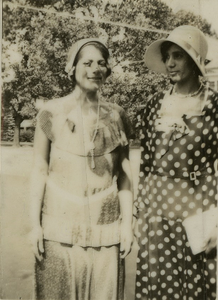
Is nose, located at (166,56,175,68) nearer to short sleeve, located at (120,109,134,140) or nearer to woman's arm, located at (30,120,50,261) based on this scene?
short sleeve, located at (120,109,134,140)

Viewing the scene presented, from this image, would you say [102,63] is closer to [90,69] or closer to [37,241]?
[90,69]

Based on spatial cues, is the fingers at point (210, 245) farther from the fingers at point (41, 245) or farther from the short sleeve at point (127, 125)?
the fingers at point (41, 245)

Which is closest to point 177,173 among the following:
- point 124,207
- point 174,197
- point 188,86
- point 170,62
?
point 174,197

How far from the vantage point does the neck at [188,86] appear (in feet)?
6.97

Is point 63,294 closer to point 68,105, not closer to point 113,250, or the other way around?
point 113,250

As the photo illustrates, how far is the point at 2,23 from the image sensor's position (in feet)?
6.97

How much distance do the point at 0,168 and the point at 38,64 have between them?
498 mm

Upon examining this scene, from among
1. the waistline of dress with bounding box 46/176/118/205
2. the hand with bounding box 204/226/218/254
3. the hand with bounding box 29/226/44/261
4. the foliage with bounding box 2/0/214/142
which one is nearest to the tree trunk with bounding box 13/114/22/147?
the foliage with bounding box 2/0/214/142

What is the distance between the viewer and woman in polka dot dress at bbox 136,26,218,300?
82.6 inches

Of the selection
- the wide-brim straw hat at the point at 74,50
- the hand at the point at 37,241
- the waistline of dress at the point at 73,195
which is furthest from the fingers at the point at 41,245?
the wide-brim straw hat at the point at 74,50

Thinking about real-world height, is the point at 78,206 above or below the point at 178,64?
below

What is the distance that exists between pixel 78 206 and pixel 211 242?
62 cm

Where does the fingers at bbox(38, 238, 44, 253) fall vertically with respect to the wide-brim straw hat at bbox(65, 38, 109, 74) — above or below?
below

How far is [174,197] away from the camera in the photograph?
6.91 feet
